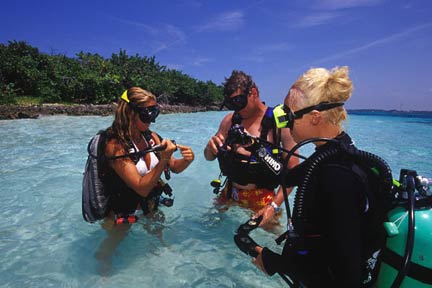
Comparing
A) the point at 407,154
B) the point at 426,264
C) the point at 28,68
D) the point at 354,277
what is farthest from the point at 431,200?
the point at 28,68

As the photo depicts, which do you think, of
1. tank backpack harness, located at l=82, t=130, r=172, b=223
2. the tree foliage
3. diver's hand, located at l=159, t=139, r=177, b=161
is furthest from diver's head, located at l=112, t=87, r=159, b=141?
the tree foliage

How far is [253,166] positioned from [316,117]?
1837mm

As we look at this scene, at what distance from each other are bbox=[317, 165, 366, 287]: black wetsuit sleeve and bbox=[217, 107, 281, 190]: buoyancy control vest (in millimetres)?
2006

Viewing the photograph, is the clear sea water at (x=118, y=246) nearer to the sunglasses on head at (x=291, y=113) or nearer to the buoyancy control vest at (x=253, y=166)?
the buoyancy control vest at (x=253, y=166)

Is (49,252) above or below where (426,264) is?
below

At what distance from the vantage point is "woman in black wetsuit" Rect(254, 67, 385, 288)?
1.34 meters

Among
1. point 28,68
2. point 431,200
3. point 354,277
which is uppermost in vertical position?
point 28,68

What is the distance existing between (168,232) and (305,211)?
3071mm

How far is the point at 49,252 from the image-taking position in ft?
12.1

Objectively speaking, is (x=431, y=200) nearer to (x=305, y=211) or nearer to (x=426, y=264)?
(x=426, y=264)

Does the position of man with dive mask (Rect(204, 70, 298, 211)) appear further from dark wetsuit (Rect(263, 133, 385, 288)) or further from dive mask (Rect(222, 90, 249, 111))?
dark wetsuit (Rect(263, 133, 385, 288))

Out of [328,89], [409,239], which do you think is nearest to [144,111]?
[328,89]

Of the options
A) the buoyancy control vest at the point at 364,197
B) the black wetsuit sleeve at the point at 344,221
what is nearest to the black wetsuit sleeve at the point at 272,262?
the buoyancy control vest at the point at 364,197

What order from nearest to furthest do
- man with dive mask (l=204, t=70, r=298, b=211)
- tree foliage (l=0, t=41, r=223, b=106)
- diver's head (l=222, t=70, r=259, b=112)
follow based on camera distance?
1. man with dive mask (l=204, t=70, r=298, b=211)
2. diver's head (l=222, t=70, r=259, b=112)
3. tree foliage (l=0, t=41, r=223, b=106)
